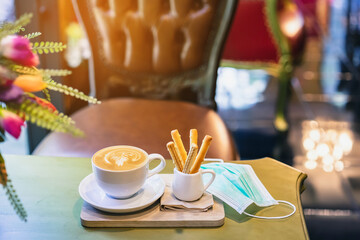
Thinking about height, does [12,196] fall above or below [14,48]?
below

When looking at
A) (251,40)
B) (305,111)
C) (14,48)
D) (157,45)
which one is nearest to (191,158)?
(14,48)

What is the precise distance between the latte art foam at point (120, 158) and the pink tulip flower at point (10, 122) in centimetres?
20

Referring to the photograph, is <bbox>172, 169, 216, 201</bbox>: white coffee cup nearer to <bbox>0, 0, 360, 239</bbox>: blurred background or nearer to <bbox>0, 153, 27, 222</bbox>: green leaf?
<bbox>0, 153, 27, 222</bbox>: green leaf

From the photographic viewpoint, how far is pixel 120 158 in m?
0.95

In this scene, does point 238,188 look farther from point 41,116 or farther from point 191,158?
point 41,116

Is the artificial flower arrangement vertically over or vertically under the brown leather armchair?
over

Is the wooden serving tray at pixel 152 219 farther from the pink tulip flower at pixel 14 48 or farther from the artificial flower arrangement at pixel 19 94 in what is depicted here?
the pink tulip flower at pixel 14 48

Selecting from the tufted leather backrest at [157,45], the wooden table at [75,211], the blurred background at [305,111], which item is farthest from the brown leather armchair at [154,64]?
the wooden table at [75,211]

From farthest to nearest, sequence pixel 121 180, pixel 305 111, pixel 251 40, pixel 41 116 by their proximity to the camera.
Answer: pixel 305 111, pixel 251 40, pixel 121 180, pixel 41 116

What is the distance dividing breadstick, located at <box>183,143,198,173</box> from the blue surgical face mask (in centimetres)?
9

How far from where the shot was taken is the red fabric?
2303mm

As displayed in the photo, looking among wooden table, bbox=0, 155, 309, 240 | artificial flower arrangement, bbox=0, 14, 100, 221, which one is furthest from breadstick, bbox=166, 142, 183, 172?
artificial flower arrangement, bbox=0, 14, 100, 221

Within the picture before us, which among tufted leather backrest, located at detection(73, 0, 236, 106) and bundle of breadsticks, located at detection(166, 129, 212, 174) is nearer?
bundle of breadsticks, located at detection(166, 129, 212, 174)

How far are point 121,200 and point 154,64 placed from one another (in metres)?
1.00
